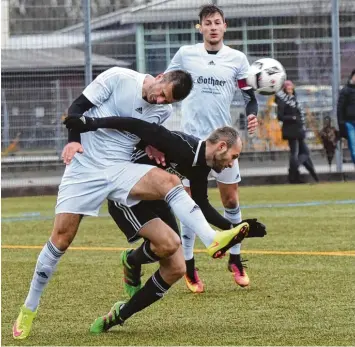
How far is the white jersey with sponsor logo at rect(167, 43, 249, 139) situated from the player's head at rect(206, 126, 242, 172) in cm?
252

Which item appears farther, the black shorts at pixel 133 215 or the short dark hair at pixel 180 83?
the black shorts at pixel 133 215

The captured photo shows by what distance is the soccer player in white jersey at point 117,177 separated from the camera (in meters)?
7.20

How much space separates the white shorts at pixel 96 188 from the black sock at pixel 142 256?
0.57m

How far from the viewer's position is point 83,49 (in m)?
21.0

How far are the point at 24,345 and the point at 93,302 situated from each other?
5.52ft

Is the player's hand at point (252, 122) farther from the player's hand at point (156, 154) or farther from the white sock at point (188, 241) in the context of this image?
the player's hand at point (156, 154)

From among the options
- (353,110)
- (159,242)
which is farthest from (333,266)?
(353,110)

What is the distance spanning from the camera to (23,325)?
7324 mm

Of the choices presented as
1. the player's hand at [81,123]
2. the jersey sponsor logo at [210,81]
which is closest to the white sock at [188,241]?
the jersey sponsor logo at [210,81]

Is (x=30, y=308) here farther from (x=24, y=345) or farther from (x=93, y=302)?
(x=93, y=302)

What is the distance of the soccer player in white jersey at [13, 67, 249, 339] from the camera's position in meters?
7.20

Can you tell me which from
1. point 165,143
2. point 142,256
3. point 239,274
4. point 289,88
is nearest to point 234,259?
point 239,274

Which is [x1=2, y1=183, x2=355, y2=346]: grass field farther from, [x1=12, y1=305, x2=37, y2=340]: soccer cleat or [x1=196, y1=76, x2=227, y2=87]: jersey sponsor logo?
[x1=196, y1=76, x2=227, y2=87]: jersey sponsor logo

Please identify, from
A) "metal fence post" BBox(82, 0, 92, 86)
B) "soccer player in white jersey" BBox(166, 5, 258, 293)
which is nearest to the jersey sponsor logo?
"soccer player in white jersey" BBox(166, 5, 258, 293)
